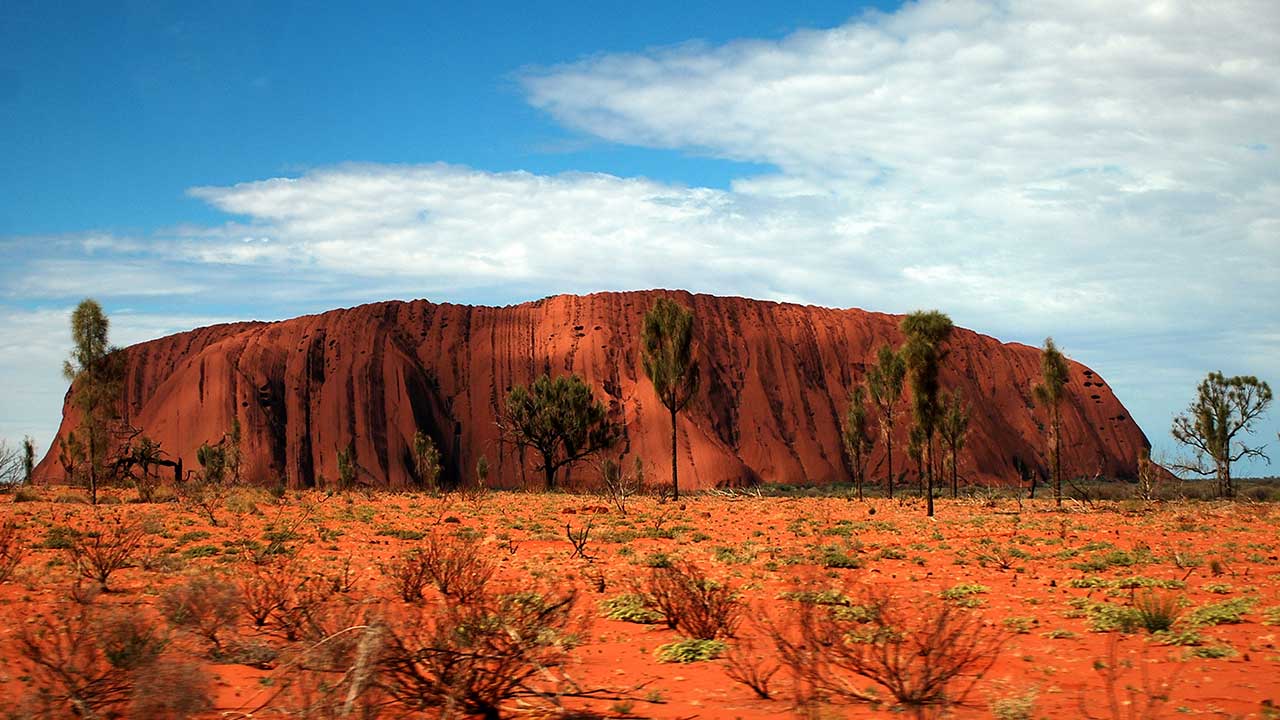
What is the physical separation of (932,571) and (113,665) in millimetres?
12113

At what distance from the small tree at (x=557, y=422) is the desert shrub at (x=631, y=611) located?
39540 mm

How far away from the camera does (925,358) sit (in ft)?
98.1

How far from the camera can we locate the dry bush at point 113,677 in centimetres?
550

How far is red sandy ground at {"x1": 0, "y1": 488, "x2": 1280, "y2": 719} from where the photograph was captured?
702 cm

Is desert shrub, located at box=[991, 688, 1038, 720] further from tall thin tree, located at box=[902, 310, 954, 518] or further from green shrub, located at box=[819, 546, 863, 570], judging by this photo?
tall thin tree, located at box=[902, 310, 954, 518]

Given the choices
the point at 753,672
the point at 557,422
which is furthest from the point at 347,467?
the point at 753,672

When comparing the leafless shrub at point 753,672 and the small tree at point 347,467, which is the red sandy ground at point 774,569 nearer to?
the leafless shrub at point 753,672

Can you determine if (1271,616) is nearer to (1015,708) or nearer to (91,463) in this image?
(1015,708)

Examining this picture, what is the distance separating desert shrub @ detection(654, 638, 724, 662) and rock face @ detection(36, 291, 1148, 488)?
240 ft

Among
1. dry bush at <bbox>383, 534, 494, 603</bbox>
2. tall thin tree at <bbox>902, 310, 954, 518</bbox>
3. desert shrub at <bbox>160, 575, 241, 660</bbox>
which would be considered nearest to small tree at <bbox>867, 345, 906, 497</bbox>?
tall thin tree at <bbox>902, 310, 954, 518</bbox>

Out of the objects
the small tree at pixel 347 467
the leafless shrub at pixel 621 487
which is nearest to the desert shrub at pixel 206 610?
the leafless shrub at pixel 621 487

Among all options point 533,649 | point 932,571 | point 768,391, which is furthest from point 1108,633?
point 768,391

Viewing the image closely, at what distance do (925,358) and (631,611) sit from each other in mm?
21843

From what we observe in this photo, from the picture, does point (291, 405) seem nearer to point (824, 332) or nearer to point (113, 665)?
point (824, 332)
